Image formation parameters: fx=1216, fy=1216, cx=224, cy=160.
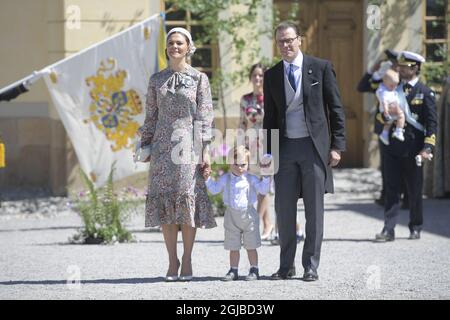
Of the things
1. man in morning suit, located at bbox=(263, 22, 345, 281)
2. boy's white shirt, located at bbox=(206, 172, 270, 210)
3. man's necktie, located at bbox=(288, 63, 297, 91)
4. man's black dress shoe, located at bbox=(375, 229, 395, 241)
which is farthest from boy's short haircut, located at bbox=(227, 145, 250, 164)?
man's black dress shoe, located at bbox=(375, 229, 395, 241)

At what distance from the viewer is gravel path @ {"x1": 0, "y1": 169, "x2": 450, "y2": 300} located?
8922mm

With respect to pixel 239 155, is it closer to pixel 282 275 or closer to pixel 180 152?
pixel 180 152

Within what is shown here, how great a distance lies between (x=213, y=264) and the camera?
1074cm

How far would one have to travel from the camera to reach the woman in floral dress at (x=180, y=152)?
9.49m

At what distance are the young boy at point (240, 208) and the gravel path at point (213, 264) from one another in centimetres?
22

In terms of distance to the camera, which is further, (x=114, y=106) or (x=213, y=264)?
(x=114, y=106)

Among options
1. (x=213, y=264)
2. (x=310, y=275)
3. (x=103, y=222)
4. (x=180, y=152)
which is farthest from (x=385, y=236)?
(x=180, y=152)

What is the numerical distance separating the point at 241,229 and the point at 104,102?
19.1ft

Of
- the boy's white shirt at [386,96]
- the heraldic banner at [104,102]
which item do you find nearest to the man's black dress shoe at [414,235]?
the boy's white shirt at [386,96]

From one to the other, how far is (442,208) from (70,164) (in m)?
5.07

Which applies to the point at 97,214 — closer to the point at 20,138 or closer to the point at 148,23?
the point at 148,23

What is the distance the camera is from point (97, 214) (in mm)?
12547

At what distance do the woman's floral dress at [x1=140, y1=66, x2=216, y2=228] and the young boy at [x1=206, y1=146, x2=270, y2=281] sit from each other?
0.23 metres
